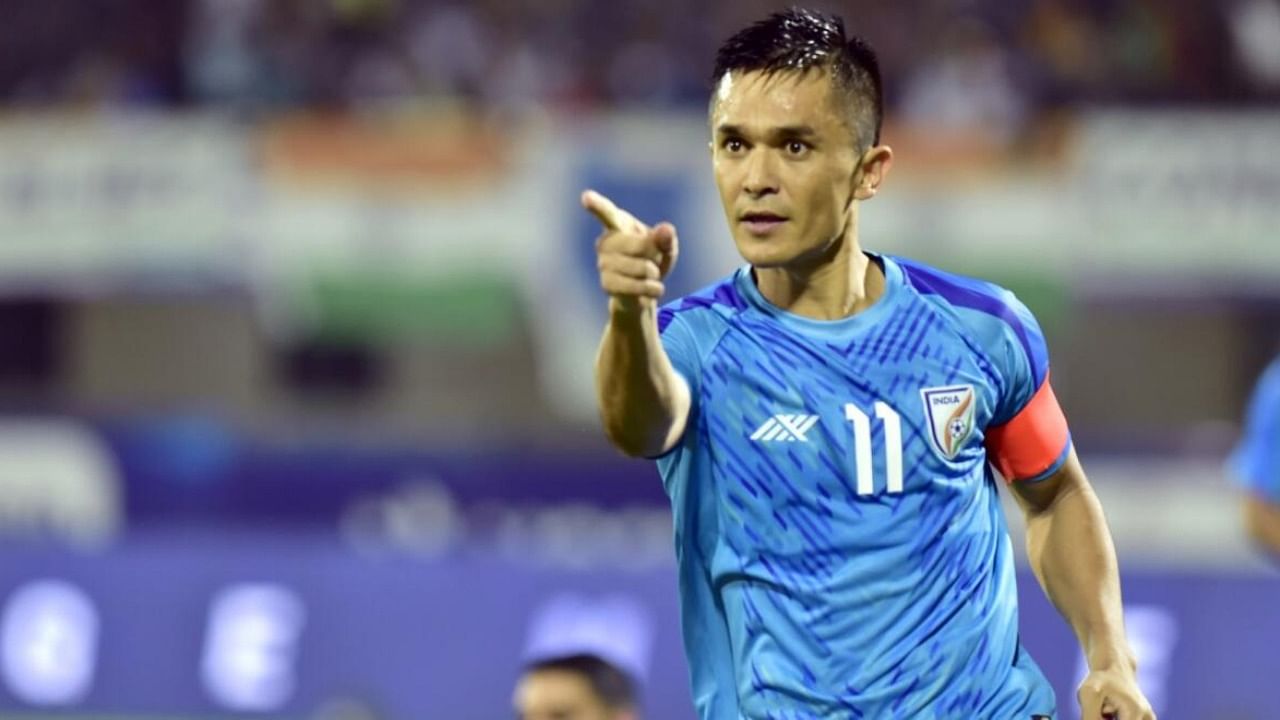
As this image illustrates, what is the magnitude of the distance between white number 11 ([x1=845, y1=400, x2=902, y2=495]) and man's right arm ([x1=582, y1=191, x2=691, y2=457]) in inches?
10.8

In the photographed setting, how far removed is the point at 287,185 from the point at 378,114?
2.62ft

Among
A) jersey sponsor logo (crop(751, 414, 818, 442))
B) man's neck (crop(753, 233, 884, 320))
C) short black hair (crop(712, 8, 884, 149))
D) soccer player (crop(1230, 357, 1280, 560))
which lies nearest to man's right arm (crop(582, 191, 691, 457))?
jersey sponsor logo (crop(751, 414, 818, 442))

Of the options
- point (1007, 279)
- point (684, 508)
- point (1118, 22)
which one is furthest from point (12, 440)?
point (684, 508)

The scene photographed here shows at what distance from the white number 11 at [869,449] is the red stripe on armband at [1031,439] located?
265 mm

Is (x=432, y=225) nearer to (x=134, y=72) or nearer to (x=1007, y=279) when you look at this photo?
(x=134, y=72)

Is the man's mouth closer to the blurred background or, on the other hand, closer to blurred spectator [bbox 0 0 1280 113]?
the blurred background

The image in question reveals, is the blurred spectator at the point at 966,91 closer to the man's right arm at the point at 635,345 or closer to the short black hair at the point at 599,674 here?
the short black hair at the point at 599,674

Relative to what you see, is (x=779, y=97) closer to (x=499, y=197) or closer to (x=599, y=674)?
(x=599, y=674)

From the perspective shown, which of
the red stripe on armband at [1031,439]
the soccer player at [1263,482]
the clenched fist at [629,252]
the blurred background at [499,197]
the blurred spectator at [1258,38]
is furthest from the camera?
the blurred spectator at [1258,38]

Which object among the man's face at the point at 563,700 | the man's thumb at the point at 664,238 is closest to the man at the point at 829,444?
the man's thumb at the point at 664,238

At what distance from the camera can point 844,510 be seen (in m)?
3.83

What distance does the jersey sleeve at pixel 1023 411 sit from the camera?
3.99 m

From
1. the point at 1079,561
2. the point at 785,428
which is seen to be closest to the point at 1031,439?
the point at 1079,561

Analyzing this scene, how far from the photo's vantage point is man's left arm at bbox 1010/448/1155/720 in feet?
13.0
